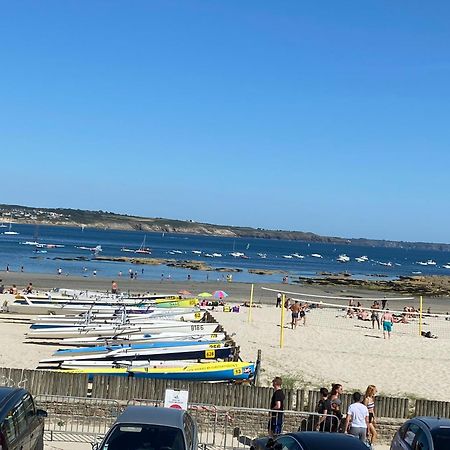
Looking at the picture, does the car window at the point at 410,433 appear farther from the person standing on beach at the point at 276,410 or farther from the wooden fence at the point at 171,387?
the wooden fence at the point at 171,387

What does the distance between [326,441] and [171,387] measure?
5.81 meters

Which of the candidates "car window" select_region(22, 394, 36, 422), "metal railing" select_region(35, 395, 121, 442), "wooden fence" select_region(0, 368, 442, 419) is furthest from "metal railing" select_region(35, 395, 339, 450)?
"car window" select_region(22, 394, 36, 422)

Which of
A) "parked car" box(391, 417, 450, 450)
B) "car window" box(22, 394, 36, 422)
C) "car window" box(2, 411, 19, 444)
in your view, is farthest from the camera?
"car window" box(22, 394, 36, 422)

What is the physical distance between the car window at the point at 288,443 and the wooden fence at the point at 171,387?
4.54 meters

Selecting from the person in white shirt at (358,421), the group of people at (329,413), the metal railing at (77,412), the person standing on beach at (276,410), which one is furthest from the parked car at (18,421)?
the person in white shirt at (358,421)

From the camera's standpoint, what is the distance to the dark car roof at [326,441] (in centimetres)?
860

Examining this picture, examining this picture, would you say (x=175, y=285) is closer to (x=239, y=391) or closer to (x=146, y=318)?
(x=146, y=318)

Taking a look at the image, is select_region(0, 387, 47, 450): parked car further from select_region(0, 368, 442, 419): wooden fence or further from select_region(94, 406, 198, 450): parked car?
select_region(0, 368, 442, 419): wooden fence

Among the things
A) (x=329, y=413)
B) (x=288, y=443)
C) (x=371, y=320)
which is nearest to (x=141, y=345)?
(x=329, y=413)

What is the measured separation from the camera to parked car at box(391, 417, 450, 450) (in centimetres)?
905

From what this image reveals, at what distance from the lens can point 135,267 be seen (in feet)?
284

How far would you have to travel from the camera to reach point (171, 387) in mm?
14023

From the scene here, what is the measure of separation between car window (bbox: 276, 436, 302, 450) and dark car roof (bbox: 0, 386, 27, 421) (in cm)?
369

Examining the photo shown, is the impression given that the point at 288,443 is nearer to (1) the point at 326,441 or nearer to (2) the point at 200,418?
(1) the point at 326,441
